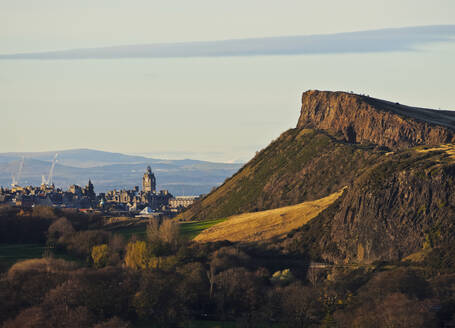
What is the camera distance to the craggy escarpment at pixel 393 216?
6727 inches

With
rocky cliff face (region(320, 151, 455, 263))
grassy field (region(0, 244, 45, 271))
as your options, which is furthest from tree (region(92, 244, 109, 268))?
rocky cliff face (region(320, 151, 455, 263))

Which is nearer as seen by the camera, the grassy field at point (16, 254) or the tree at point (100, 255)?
the tree at point (100, 255)

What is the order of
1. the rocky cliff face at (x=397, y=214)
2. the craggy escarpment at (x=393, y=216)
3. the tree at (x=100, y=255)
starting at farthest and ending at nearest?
the craggy escarpment at (x=393, y=216) < the rocky cliff face at (x=397, y=214) < the tree at (x=100, y=255)

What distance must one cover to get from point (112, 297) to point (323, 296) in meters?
27.5

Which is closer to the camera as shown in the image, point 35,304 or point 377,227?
point 35,304

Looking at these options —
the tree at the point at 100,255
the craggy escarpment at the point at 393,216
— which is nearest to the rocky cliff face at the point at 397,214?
the craggy escarpment at the point at 393,216

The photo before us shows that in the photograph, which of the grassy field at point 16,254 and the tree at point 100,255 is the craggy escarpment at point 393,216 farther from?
the grassy field at point 16,254

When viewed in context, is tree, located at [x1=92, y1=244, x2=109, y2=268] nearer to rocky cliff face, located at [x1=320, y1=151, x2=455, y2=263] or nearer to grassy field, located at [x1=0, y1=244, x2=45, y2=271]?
grassy field, located at [x1=0, y1=244, x2=45, y2=271]

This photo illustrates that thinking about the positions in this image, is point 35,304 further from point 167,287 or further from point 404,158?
point 404,158

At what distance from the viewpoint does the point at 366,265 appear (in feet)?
539

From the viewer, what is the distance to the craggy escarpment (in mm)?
170875

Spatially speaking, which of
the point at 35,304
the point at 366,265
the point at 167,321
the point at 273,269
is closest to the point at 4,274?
the point at 35,304

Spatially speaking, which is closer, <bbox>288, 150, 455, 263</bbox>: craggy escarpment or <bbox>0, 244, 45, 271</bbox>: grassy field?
<bbox>288, 150, 455, 263</bbox>: craggy escarpment

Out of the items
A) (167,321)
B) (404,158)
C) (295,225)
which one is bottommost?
(167,321)
